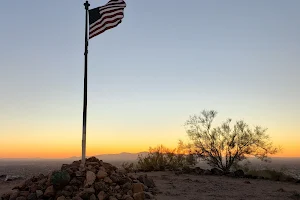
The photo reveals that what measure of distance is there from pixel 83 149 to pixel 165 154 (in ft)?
37.9

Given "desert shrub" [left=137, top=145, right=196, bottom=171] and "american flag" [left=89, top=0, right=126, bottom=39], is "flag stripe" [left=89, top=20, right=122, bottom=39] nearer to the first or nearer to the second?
"american flag" [left=89, top=0, right=126, bottom=39]

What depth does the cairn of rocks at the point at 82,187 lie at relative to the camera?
13.1 meters


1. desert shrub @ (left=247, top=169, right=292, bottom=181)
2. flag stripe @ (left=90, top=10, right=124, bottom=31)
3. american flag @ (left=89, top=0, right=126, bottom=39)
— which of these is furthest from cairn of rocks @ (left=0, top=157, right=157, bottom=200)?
desert shrub @ (left=247, top=169, right=292, bottom=181)

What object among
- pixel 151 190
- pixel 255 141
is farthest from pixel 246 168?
pixel 151 190

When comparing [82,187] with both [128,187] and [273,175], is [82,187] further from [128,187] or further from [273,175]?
[273,175]

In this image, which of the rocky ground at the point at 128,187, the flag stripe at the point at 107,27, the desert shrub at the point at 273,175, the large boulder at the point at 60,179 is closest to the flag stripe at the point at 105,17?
the flag stripe at the point at 107,27

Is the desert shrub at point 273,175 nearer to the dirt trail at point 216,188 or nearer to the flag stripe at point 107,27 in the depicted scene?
the dirt trail at point 216,188

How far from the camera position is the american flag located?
15305 mm

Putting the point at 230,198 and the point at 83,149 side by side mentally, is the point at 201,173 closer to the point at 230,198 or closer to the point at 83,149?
the point at 230,198

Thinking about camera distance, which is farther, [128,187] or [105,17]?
[105,17]

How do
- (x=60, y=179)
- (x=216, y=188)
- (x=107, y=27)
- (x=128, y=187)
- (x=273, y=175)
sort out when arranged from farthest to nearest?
(x=273, y=175)
(x=216, y=188)
(x=107, y=27)
(x=128, y=187)
(x=60, y=179)

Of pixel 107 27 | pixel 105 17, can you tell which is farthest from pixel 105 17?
pixel 107 27

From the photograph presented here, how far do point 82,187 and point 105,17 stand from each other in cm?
673

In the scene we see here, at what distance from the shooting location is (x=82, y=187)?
13422 mm
